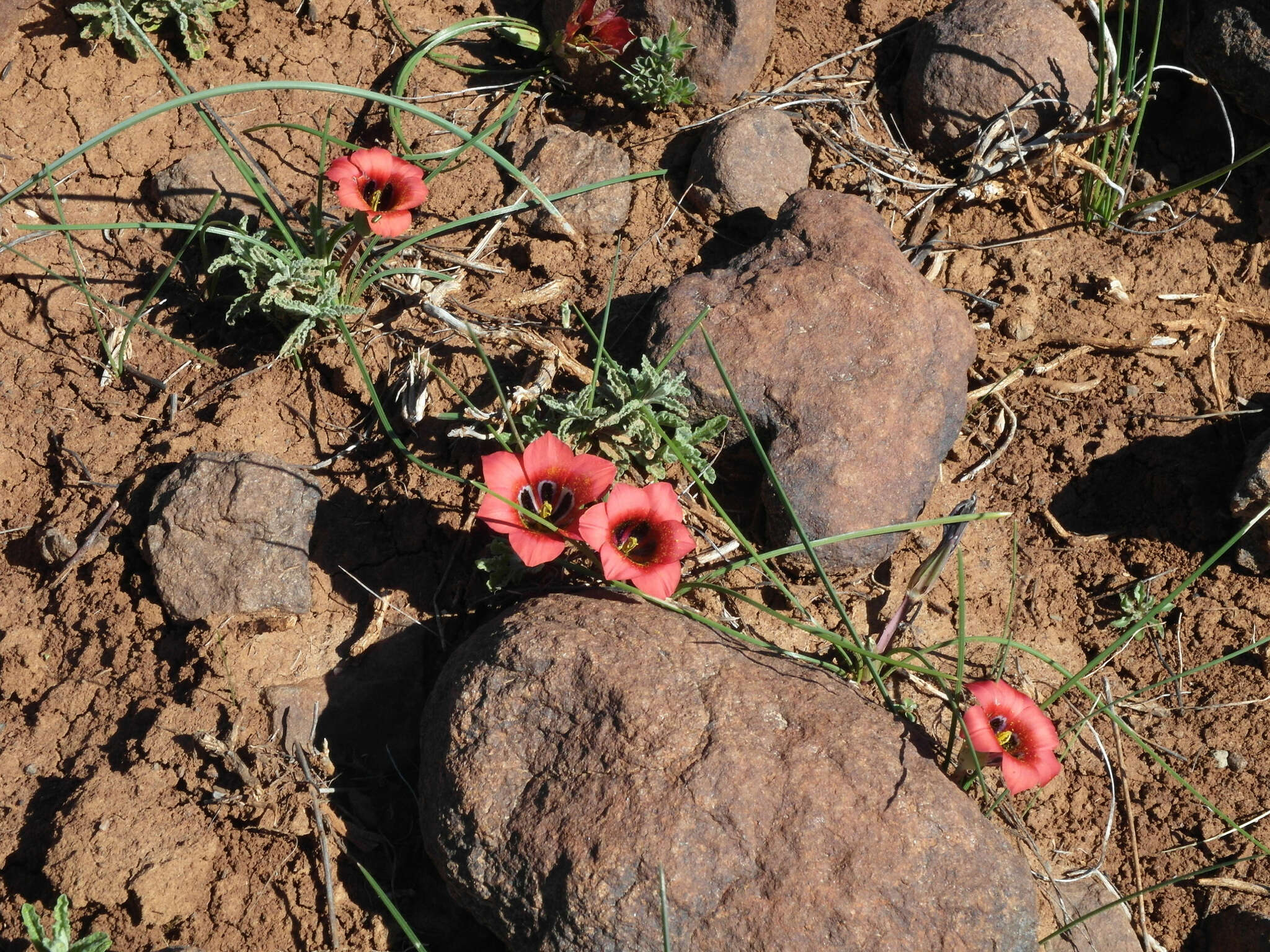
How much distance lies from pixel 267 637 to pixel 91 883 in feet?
2.41

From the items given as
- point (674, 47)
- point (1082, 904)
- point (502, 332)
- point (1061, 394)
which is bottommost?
point (1082, 904)

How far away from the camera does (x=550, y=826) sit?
228 cm

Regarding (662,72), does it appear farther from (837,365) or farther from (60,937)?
(60,937)

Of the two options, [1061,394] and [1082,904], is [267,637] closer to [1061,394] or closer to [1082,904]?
[1082,904]

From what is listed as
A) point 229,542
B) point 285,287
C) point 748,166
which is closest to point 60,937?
point 229,542

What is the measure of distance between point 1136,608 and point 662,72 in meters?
2.43

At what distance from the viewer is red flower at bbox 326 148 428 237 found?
299cm

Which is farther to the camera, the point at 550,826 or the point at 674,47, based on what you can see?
the point at 674,47

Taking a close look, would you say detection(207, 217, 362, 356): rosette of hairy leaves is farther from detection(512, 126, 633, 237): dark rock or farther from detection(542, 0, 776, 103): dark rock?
detection(542, 0, 776, 103): dark rock

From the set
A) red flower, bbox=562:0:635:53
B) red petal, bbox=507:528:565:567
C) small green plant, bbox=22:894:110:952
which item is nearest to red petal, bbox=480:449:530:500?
red petal, bbox=507:528:565:567

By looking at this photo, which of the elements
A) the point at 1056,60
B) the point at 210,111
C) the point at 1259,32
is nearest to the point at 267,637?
the point at 210,111

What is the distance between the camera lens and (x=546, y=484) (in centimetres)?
280

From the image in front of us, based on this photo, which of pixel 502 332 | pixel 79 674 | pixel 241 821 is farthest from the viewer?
pixel 502 332

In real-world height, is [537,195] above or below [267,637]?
above
